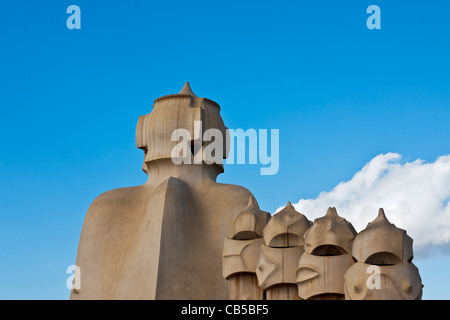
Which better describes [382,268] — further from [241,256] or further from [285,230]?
[241,256]

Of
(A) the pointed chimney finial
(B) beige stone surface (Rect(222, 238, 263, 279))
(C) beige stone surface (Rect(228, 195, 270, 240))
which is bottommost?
(B) beige stone surface (Rect(222, 238, 263, 279))

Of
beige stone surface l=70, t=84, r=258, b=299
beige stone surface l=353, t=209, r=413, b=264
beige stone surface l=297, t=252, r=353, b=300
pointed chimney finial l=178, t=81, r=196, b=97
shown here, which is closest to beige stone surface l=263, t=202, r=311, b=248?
beige stone surface l=297, t=252, r=353, b=300

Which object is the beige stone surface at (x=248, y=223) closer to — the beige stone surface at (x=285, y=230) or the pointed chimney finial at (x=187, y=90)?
the beige stone surface at (x=285, y=230)

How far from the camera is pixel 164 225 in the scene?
11070 mm

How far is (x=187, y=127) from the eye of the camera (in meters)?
12.1

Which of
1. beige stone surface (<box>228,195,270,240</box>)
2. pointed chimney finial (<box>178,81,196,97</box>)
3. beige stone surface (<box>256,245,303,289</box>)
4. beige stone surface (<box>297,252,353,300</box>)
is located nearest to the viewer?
beige stone surface (<box>297,252,353,300</box>)

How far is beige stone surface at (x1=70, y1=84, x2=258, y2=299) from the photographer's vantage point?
10.8 m

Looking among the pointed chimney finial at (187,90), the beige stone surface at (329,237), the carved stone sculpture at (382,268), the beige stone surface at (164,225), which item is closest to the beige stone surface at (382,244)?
the carved stone sculpture at (382,268)

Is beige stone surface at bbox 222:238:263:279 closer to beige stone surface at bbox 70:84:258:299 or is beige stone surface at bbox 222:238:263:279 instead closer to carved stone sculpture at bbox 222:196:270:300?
carved stone sculpture at bbox 222:196:270:300

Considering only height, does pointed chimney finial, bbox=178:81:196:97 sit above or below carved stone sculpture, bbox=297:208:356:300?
above

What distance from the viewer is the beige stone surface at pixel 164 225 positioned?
10820 millimetres

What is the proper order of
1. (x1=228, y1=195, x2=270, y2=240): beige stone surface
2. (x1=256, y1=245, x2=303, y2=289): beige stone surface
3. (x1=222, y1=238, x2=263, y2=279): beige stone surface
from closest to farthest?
(x1=256, y1=245, x2=303, y2=289): beige stone surface
(x1=222, y1=238, x2=263, y2=279): beige stone surface
(x1=228, y1=195, x2=270, y2=240): beige stone surface

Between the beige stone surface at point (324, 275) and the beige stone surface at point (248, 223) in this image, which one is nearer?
the beige stone surface at point (324, 275)
